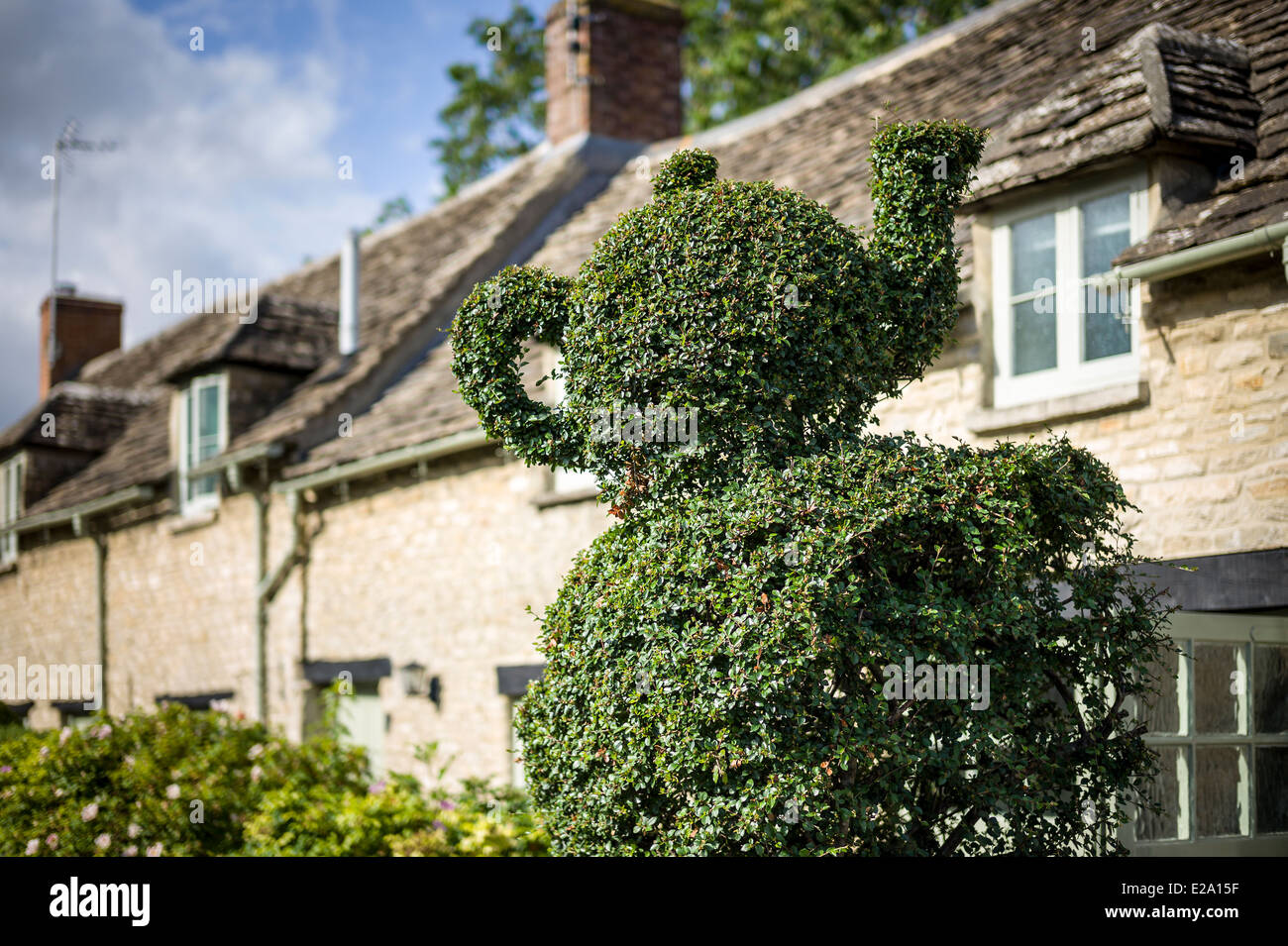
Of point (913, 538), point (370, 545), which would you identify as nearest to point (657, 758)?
point (913, 538)

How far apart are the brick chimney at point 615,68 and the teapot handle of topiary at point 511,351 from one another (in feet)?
35.7

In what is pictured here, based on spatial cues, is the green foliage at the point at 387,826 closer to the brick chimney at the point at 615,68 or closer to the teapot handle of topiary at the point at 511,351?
the teapot handle of topiary at the point at 511,351

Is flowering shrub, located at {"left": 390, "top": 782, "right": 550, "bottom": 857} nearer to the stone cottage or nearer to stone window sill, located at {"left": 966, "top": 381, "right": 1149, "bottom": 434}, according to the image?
the stone cottage

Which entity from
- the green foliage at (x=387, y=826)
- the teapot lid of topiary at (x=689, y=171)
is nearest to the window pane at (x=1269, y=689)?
the teapot lid of topiary at (x=689, y=171)

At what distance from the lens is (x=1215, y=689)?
22.7 feet

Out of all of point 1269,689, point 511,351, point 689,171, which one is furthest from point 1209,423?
point 511,351

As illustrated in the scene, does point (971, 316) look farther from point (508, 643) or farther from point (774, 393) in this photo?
point (508, 643)

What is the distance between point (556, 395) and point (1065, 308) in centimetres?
472

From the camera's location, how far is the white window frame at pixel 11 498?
67.0 ft

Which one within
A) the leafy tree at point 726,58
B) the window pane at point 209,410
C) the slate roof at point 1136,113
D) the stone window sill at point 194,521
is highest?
the leafy tree at point 726,58

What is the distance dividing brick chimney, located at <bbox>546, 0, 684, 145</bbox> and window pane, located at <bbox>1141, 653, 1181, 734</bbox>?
1111 centimetres

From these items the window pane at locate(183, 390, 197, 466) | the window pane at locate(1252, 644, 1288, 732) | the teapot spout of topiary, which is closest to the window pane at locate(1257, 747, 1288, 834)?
the window pane at locate(1252, 644, 1288, 732)
